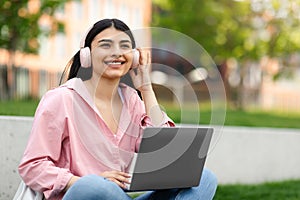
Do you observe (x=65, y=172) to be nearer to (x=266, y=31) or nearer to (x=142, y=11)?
(x=266, y=31)

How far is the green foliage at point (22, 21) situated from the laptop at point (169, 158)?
7886 mm

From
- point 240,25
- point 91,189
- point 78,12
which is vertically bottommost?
point 78,12

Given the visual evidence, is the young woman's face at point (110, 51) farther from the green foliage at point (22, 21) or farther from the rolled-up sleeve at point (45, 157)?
the green foliage at point (22, 21)

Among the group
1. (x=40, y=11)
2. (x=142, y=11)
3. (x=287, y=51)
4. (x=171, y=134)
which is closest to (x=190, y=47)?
(x=171, y=134)

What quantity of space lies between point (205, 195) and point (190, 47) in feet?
1.96

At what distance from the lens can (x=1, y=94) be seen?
1445cm

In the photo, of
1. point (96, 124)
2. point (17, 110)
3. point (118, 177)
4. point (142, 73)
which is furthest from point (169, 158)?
point (17, 110)

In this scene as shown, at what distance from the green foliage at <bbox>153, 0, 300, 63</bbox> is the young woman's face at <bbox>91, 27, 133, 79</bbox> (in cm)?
1527

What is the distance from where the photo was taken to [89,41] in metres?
2.75

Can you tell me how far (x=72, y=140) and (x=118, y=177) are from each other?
0.23 meters

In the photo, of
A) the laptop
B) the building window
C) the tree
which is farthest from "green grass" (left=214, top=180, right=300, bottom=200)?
the building window

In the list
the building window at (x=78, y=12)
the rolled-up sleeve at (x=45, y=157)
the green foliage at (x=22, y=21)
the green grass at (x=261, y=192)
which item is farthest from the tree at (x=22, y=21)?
the building window at (x=78, y=12)

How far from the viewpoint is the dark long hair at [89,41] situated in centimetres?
272

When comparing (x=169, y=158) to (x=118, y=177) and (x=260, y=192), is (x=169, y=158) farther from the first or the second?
(x=260, y=192)
